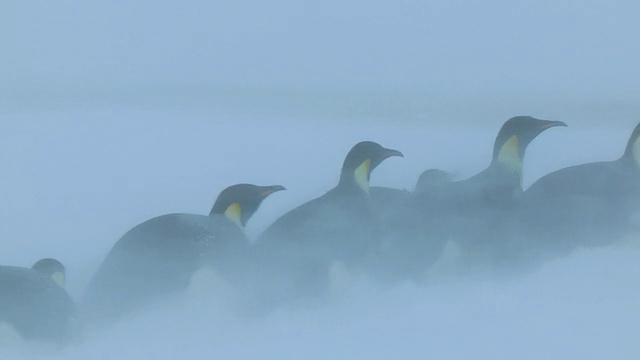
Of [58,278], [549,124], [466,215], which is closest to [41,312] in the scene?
[58,278]

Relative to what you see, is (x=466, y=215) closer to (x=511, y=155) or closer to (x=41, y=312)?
(x=511, y=155)

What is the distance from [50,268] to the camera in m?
1.12

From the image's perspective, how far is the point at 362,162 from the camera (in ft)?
3.75

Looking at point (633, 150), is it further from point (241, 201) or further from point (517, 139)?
point (241, 201)

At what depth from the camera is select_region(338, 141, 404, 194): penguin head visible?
114 centimetres

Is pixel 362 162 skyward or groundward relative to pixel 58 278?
skyward

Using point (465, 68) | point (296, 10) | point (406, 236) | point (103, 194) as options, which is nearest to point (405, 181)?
point (406, 236)

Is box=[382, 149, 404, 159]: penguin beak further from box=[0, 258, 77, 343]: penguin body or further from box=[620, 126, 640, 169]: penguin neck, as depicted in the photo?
box=[0, 258, 77, 343]: penguin body

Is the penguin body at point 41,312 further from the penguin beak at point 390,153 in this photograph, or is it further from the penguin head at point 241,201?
the penguin beak at point 390,153

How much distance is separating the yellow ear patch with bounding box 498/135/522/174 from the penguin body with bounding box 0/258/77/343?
63 cm

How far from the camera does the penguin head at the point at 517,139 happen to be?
1140 millimetres

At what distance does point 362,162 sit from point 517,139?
219 mm

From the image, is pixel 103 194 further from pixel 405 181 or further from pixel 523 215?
pixel 523 215

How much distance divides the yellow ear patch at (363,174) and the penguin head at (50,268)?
1.40 ft
